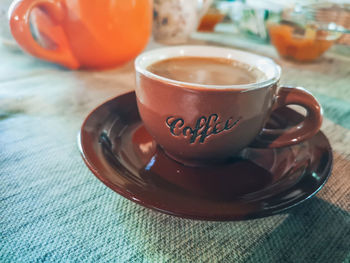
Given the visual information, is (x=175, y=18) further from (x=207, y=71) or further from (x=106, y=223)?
(x=106, y=223)

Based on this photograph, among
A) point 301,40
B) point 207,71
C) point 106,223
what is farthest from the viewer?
point 301,40

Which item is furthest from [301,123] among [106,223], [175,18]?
[175,18]

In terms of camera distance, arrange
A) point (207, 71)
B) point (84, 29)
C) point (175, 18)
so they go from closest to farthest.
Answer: point (207, 71) < point (84, 29) < point (175, 18)

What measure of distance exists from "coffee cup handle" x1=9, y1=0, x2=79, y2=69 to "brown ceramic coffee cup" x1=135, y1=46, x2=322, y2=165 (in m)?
0.30

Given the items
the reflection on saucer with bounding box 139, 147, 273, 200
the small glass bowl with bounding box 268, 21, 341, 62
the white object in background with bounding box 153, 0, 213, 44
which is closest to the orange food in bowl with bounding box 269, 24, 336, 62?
the small glass bowl with bounding box 268, 21, 341, 62

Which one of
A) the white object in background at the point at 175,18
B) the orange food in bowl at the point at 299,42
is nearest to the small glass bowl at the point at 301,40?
the orange food in bowl at the point at 299,42

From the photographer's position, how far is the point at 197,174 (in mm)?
329

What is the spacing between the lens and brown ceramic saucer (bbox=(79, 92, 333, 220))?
0.25 m

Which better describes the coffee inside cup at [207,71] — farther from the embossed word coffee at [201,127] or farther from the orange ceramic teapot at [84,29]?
the orange ceramic teapot at [84,29]

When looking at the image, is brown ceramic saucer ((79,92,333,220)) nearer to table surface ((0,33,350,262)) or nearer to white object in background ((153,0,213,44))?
table surface ((0,33,350,262))

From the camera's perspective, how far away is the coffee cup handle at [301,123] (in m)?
0.34

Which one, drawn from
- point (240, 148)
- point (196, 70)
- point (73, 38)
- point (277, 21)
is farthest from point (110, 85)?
point (277, 21)

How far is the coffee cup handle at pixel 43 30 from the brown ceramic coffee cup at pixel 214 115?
11.6 inches

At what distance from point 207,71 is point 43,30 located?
371mm
